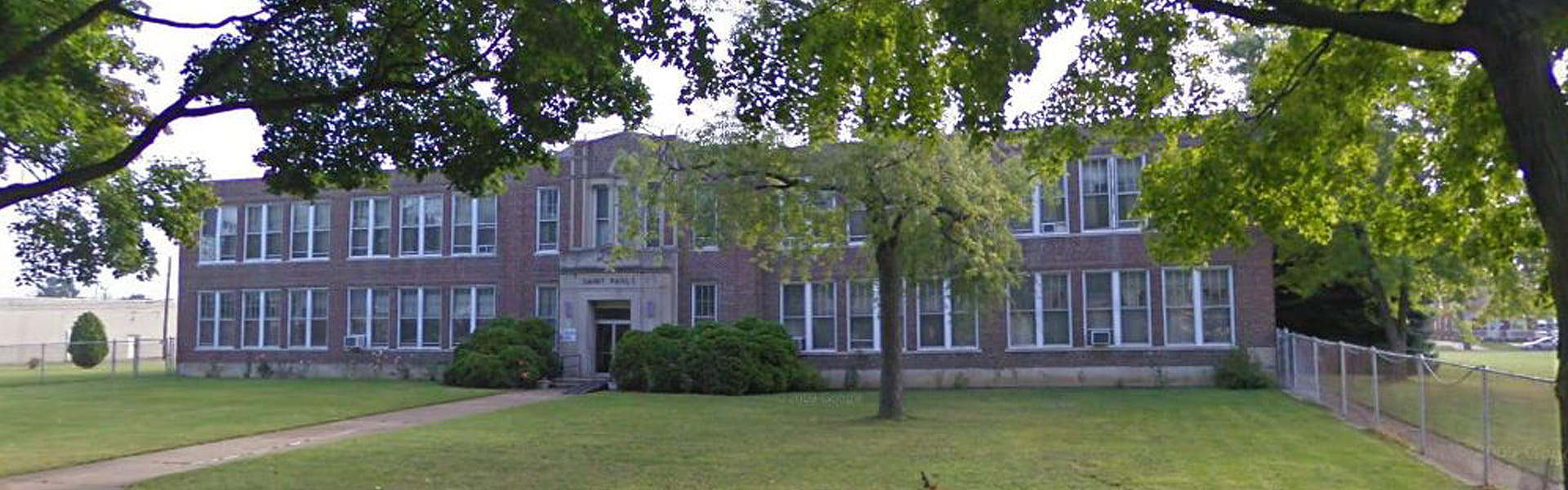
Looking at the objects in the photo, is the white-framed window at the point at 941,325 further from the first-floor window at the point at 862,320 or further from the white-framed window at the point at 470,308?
the white-framed window at the point at 470,308

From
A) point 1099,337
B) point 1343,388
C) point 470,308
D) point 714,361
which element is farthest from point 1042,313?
point 470,308

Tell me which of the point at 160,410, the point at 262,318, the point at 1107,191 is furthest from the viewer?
the point at 262,318

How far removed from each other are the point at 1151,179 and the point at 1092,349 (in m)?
21.3

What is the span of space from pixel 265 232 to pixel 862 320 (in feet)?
73.1

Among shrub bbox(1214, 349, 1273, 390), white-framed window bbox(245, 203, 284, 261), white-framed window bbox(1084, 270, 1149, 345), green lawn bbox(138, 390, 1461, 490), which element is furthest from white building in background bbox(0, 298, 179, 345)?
shrub bbox(1214, 349, 1273, 390)

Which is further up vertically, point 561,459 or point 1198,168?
point 1198,168

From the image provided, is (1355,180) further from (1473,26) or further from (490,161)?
(490,161)

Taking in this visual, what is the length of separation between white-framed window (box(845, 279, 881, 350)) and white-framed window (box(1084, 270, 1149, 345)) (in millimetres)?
5983

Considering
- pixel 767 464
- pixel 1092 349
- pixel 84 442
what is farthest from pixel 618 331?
pixel 767 464

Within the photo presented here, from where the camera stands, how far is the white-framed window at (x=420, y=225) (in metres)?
40.4

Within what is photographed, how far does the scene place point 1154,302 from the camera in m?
33.2

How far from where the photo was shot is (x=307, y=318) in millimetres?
42062

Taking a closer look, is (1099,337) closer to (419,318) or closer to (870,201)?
(870,201)

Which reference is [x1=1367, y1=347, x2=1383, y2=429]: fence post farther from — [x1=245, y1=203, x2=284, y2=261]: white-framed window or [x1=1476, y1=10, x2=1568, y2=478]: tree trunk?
[x1=245, y1=203, x2=284, y2=261]: white-framed window
